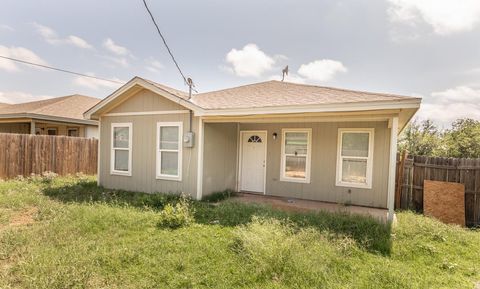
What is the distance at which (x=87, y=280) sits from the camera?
3125mm

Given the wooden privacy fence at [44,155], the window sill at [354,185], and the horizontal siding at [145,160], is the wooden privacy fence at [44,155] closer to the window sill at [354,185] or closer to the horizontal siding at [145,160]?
the horizontal siding at [145,160]

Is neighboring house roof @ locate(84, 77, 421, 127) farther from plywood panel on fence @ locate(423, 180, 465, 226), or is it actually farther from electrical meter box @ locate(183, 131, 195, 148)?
plywood panel on fence @ locate(423, 180, 465, 226)

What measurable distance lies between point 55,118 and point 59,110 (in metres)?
1.51

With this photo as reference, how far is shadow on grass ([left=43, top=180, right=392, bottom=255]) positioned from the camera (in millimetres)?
4594

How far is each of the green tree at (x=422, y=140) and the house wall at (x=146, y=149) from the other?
11.7 m

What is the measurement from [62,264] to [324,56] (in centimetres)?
1221

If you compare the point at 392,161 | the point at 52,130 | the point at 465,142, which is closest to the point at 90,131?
the point at 52,130

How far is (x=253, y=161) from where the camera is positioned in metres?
8.69

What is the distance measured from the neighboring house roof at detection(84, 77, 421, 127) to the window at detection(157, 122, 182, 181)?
97 cm

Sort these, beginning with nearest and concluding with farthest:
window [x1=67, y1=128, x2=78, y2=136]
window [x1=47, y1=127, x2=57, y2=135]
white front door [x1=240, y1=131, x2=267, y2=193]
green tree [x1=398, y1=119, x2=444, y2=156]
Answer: white front door [x1=240, y1=131, x2=267, y2=193] < green tree [x1=398, y1=119, x2=444, y2=156] < window [x1=67, y1=128, x2=78, y2=136] < window [x1=47, y1=127, x2=57, y2=135]

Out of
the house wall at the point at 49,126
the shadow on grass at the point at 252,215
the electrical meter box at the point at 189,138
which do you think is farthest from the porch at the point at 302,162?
the house wall at the point at 49,126

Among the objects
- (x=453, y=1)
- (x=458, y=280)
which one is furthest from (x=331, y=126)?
(x=458, y=280)

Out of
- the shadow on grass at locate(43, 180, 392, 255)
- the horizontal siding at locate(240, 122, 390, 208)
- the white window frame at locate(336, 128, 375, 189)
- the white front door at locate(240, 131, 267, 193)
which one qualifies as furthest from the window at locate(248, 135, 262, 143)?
the white window frame at locate(336, 128, 375, 189)

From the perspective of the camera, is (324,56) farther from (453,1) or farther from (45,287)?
(45,287)
